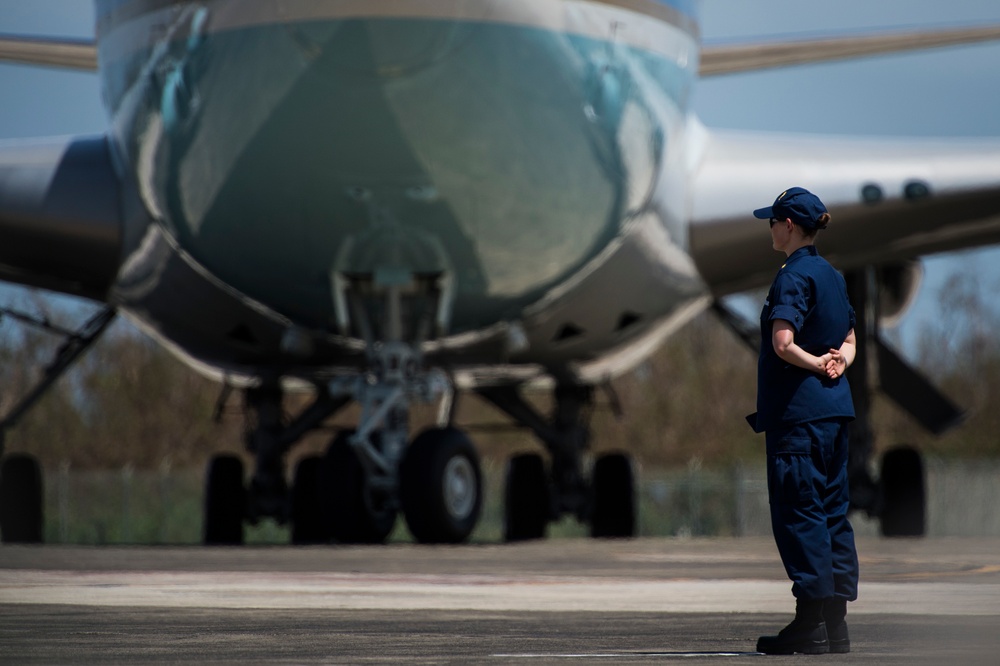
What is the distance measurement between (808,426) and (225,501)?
11.2 meters

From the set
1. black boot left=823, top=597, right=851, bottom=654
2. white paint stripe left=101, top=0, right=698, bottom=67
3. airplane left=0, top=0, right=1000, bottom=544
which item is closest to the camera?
black boot left=823, top=597, right=851, bottom=654

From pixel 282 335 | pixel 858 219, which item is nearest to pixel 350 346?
pixel 282 335

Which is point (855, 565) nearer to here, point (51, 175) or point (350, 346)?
point (350, 346)

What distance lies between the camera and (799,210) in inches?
195

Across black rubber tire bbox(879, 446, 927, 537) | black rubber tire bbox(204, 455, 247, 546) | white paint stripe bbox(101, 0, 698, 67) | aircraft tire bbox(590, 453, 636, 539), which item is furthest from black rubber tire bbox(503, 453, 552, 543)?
white paint stripe bbox(101, 0, 698, 67)

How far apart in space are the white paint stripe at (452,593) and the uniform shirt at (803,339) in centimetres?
127

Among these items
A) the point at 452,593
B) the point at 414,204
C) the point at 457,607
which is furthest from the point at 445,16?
the point at 457,607

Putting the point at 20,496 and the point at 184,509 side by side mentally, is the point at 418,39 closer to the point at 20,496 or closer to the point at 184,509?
the point at 20,496

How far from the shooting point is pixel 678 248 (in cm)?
1266

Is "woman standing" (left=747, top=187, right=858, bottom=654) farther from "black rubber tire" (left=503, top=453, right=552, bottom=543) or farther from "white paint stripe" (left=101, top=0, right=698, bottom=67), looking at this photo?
"black rubber tire" (left=503, top=453, right=552, bottom=543)

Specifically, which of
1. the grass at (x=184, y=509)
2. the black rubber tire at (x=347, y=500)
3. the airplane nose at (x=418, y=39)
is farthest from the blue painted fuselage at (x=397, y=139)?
the grass at (x=184, y=509)

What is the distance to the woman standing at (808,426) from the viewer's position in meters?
4.64

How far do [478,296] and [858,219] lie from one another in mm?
3119

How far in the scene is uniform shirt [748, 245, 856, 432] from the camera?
4762mm
